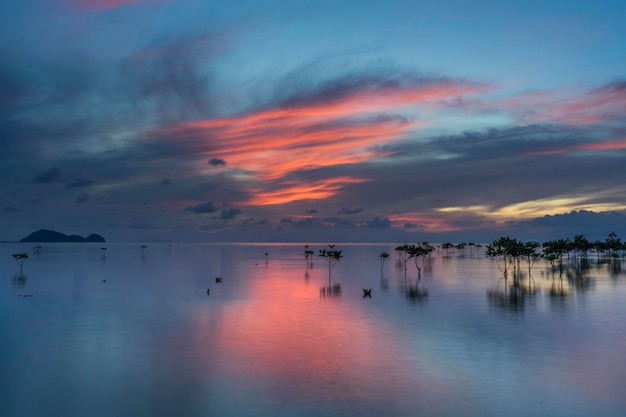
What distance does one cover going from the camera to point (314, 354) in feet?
124

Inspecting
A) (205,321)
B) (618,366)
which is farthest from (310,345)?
(618,366)

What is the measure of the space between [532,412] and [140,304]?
5470 centimetres

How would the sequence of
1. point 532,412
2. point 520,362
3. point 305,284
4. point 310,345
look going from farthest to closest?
1. point 305,284
2. point 310,345
3. point 520,362
4. point 532,412

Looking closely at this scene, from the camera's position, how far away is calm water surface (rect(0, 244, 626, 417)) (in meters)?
26.8

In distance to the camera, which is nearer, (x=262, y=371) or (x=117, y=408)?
(x=117, y=408)

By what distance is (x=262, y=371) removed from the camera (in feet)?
108

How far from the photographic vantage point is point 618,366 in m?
33.9

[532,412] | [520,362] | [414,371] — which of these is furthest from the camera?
[520,362]

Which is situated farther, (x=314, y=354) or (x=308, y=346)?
(x=308, y=346)

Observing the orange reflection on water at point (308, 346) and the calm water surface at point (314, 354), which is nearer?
the calm water surface at point (314, 354)

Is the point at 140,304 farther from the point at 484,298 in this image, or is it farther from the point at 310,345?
the point at 484,298

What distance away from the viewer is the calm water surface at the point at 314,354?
2677cm

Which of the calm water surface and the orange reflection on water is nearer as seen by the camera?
the calm water surface

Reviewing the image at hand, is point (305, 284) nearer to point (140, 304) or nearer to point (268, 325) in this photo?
point (140, 304)
